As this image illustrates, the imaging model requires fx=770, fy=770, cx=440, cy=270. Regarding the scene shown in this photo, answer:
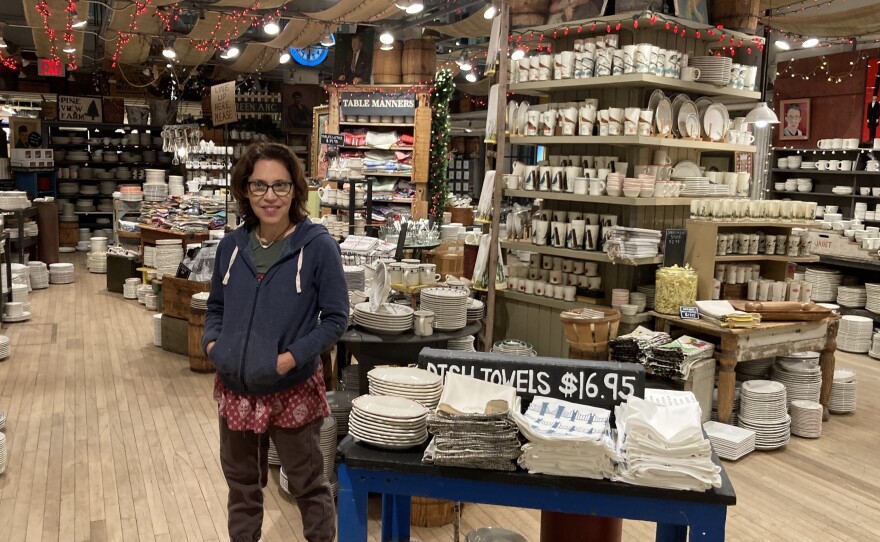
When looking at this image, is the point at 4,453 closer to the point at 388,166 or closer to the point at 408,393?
the point at 408,393

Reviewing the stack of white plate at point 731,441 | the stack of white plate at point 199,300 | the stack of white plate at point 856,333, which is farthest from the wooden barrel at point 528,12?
the stack of white plate at point 856,333

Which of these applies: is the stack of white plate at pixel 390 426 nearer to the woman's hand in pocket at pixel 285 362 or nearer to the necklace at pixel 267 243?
the woman's hand in pocket at pixel 285 362

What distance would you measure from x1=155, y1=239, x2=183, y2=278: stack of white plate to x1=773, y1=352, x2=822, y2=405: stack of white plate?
243 inches

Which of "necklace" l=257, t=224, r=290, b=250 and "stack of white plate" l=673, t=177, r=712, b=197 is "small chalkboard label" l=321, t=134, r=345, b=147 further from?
"necklace" l=257, t=224, r=290, b=250

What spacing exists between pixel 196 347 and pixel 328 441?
293cm

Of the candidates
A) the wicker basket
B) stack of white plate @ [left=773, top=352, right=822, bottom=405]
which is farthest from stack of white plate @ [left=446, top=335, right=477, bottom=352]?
stack of white plate @ [left=773, top=352, right=822, bottom=405]

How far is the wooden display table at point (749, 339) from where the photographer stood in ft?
15.8

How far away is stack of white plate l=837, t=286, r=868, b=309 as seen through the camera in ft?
27.2

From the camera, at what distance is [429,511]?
12.1 feet

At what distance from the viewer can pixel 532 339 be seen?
5.78 m

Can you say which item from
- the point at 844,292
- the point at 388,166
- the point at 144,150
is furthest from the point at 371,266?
the point at 144,150

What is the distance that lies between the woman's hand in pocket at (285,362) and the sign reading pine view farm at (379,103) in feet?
24.8

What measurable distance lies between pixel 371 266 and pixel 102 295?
5943mm

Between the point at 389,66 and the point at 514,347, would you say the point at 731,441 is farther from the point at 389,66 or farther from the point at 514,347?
the point at 389,66
